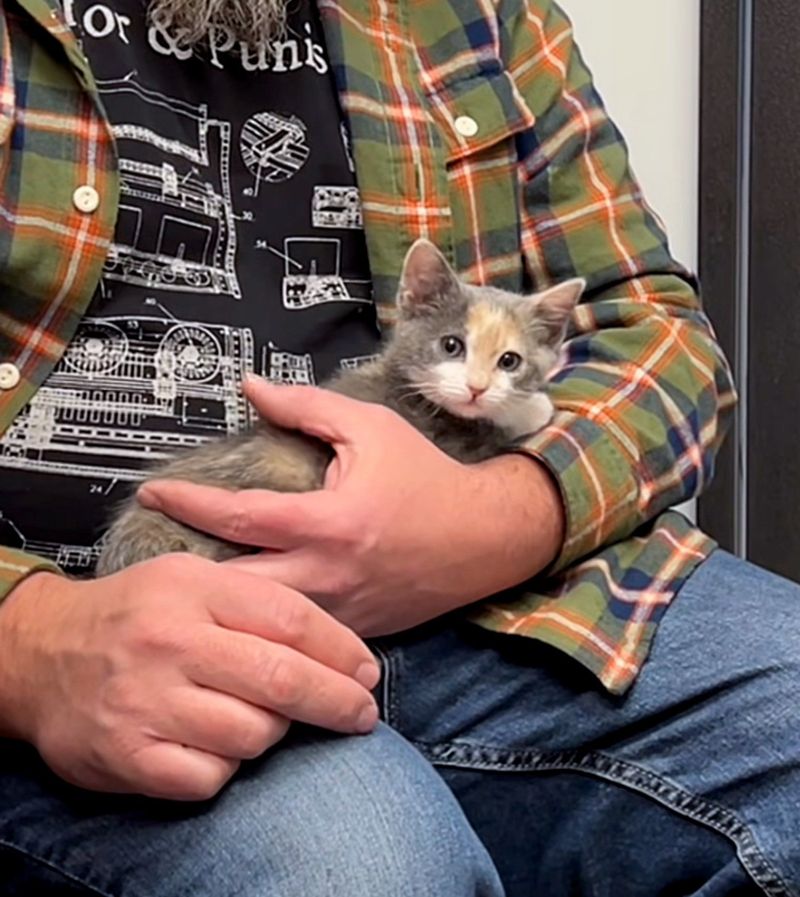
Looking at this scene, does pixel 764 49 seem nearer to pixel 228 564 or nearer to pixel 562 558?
pixel 562 558

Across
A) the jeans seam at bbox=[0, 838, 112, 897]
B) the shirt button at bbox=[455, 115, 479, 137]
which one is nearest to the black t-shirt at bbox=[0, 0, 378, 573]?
the shirt button at bbox=[455, 115, 479, 137]

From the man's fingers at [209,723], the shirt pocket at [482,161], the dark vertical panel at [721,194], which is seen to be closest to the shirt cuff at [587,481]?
the shirt pocket at [482,161]

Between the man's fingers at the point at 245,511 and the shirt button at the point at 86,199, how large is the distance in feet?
0.73

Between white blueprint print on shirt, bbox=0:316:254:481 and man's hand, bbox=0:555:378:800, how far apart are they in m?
0.16

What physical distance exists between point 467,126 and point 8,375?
46 centimetres

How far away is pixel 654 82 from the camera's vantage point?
171cm

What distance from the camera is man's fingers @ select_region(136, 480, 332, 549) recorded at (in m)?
0.86

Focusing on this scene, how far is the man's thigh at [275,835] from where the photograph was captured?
71cm

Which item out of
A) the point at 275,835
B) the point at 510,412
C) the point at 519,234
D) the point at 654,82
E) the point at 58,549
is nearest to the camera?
the point at 275,835

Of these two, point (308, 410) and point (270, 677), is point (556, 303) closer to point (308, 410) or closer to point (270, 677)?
point (308, 410)

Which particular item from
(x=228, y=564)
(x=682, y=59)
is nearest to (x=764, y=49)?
(x=682, y=59)

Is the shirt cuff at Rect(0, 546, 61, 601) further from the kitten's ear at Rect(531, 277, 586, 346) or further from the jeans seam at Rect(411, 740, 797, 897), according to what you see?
the kitten's ear at Rect(531, 277, 586, 346)

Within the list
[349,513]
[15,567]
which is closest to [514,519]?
[349,513]

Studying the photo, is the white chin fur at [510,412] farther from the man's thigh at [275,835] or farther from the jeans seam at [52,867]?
the jeans seam at [52,867]
